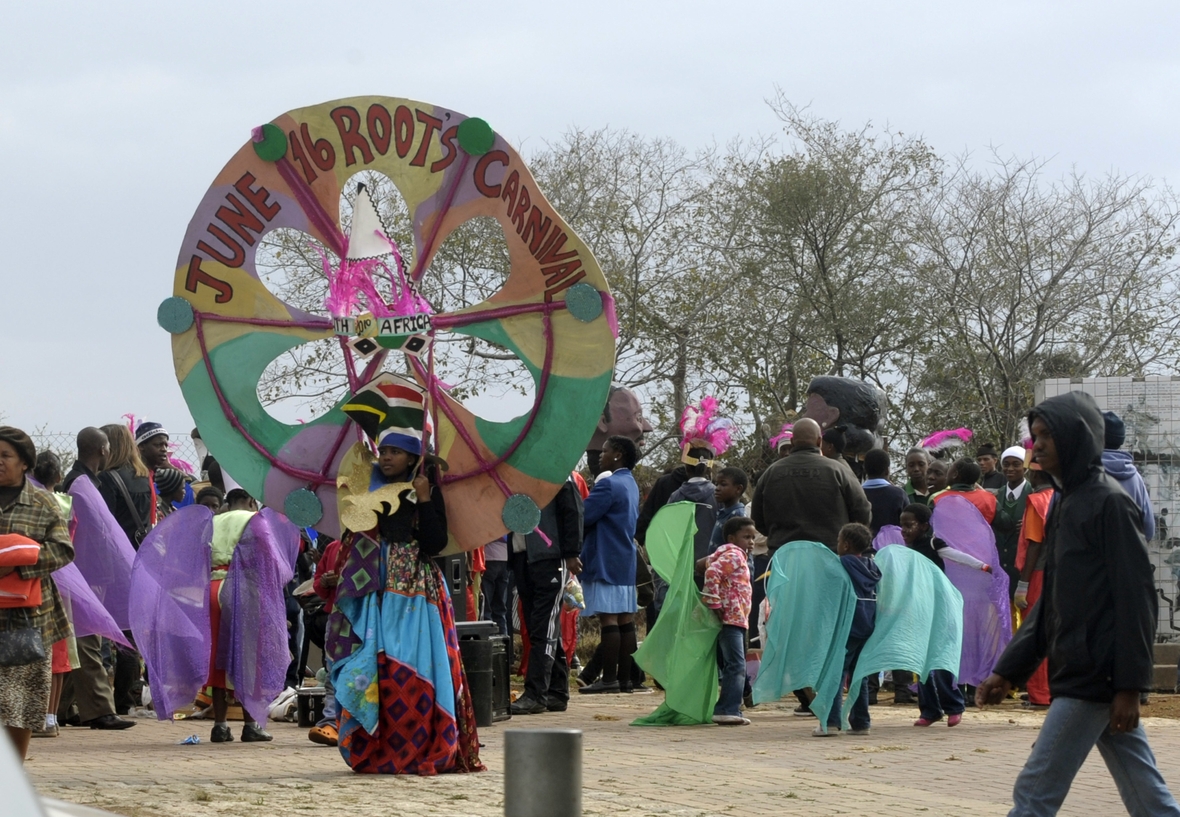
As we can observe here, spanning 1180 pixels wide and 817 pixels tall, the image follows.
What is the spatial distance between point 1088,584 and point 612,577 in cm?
793

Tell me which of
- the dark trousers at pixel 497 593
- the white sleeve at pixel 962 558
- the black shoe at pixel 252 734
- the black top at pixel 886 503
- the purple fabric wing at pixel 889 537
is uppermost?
the black top at pixel 886 503

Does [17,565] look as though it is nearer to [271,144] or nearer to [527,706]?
[271,144]

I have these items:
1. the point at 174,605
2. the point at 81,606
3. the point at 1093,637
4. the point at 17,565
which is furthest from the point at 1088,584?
the point at 174,605

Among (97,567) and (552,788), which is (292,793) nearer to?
(97,567)

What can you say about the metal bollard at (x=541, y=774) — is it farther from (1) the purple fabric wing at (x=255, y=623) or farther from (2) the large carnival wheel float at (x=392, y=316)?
(1) the purple fabric wing at (x=255, y=623)

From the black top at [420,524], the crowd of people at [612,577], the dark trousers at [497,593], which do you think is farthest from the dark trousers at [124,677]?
the black top at [420,524]

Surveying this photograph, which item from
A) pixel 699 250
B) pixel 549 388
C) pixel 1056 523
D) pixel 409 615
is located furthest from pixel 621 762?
pixel 699 250

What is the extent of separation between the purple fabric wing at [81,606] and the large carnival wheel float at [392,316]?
1171 mm

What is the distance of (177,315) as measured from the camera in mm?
8648

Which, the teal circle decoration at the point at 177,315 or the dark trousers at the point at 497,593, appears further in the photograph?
the dark trousers at the point at 497,593

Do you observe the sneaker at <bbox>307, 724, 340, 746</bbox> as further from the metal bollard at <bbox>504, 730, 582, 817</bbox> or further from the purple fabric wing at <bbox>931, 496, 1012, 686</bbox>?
the metal bollard at <bbox>504, 730, 582, 817</bbox>

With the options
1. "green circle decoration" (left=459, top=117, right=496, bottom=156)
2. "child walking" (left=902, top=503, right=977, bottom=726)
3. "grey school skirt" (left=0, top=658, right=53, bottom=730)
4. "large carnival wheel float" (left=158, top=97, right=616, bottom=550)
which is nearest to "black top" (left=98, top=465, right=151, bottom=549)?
"large carnival wheel float" (left=158, top=97, right=616, bottom=550)

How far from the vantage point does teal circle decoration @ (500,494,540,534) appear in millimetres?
8297

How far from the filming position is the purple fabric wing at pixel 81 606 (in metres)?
9.01
